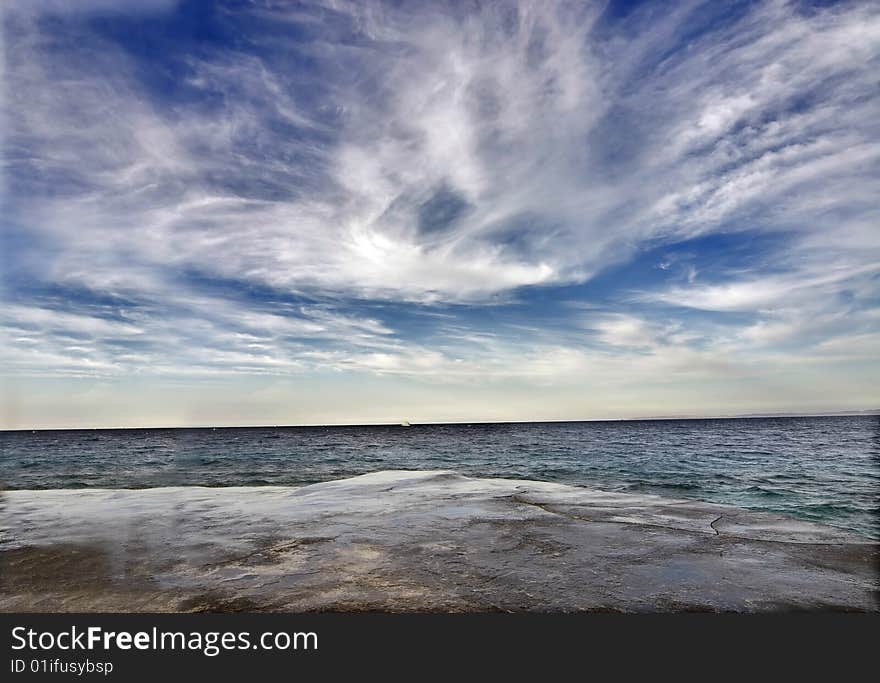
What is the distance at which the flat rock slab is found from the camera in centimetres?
630

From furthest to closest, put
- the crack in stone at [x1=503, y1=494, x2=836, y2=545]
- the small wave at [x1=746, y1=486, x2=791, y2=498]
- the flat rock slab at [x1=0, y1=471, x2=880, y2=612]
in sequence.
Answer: the small wave at [x1=746, y1=486, x2=791, y2=498]
the crack in stone at [x1=503, y1=494, x2=836, y2=545]
the flat rock slab at [x1=0, y1=471, x2=880, y2=612]

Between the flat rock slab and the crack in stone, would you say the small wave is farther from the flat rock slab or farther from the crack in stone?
the crack in stone

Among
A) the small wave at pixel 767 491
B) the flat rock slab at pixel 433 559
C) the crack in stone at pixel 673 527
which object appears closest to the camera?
the flat rock slab at pixel 433 559

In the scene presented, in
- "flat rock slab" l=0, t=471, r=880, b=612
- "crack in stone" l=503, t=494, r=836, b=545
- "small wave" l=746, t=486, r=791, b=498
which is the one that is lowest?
"small wave" l=746, t=486, r=791, b=498

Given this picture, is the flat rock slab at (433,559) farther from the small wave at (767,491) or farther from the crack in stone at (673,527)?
the small wave at (767,491)

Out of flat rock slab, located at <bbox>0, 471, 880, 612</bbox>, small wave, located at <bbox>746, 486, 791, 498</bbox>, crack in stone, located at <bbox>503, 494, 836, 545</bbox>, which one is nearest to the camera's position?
flat rock slab, located at <bbox>0, 471, 880, 612</bbox>

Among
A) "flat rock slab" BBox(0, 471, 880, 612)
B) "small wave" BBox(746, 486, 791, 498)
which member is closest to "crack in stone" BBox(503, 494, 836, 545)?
"flat rock slab" BBox(0, 471, 880, 612)

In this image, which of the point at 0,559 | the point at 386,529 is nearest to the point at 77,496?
the point at 0,559

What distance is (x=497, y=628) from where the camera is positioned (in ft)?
16.8

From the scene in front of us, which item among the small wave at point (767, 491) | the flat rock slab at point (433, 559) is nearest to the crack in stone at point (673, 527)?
the flat rock slab at point (433, 559)

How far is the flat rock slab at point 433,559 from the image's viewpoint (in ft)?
20.7

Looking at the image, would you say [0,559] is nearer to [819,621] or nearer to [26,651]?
[26,651]

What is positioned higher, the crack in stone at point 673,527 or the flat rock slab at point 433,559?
the flat rock slab at point 433,559

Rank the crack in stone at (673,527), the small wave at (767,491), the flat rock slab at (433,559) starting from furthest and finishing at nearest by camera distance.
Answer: the small wave at (767,491), the crack in stone at (673,527), the flat rock slab at (433,559)
